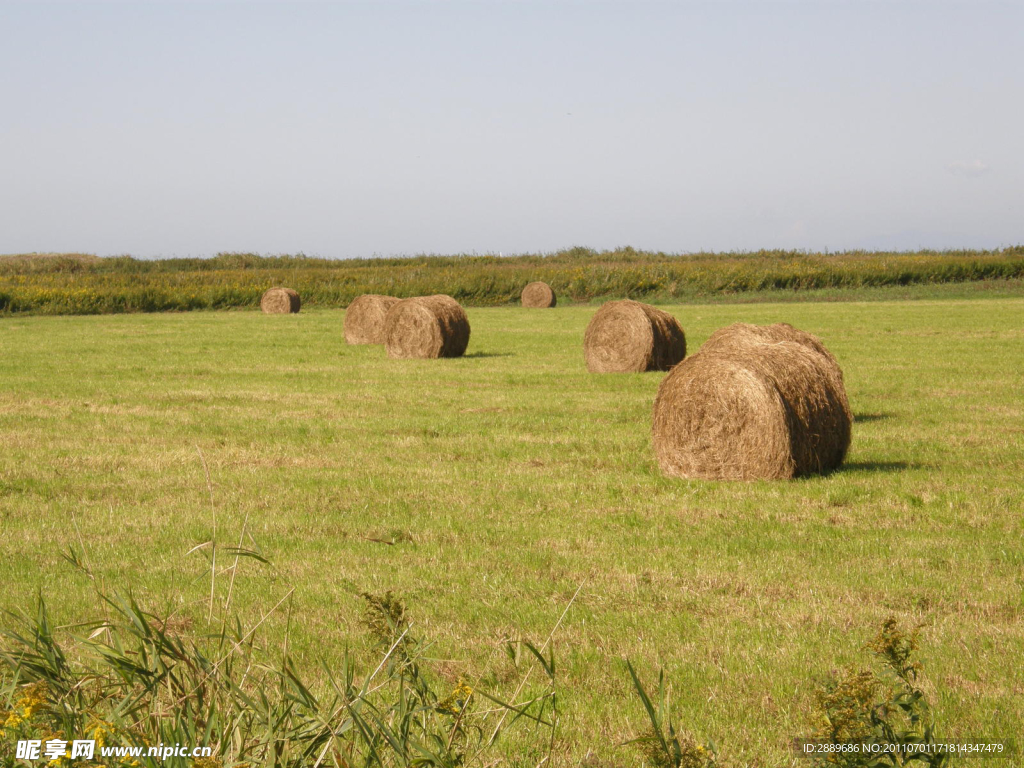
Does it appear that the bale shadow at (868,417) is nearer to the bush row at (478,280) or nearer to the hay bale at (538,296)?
the hay bale at (538,296)

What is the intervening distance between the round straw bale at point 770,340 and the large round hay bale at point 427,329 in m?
11.0

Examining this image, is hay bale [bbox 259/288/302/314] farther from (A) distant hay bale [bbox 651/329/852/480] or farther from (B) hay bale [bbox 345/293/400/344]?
(A) distant hay bale [bbox 651/329/852/480]

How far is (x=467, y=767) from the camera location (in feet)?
12.0

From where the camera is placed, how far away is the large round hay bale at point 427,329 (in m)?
24.2

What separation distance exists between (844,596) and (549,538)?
2.45 m

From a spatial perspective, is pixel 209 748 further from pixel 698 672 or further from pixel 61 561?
pixel 61 561

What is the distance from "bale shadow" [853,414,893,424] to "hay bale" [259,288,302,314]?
33.0 metres

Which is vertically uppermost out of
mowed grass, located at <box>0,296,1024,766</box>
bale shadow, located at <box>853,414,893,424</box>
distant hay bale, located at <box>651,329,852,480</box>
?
distant hay bale, located at <box>651,329,852,480</box>

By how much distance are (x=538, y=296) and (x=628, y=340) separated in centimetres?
2834

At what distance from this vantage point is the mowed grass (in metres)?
5.61

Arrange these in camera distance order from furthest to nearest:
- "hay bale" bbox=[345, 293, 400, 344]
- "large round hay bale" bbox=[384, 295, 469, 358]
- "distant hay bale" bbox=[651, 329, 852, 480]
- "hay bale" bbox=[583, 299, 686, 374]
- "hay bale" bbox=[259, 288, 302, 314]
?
"hay bale" bbox=[259, 288, 302, 314] < "hay bale" bbox=[345, 293, 400, 344] < "large round hay bale" bbox=[384, 295, 469, 358] < "hay bale" bbox=[583, 299, 686, 374] < "distant hay bale" bbox=[651, 329, 852, 480]

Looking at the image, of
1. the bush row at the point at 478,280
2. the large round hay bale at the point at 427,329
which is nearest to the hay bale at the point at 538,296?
the bush row at the point at 478,280

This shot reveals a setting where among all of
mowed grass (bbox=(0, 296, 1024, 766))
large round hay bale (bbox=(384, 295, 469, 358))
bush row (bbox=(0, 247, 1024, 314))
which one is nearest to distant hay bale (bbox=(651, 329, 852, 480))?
mowed grass (bbox=(0, 296, 1024, 766))

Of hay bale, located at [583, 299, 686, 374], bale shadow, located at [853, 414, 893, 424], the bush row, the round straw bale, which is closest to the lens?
the round straw bale
